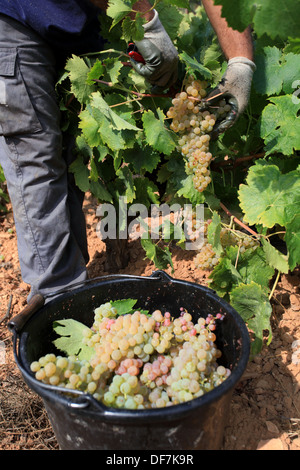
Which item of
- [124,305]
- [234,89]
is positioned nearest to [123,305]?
[124,305]

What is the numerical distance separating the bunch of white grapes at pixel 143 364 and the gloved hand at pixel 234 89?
3.00 ft

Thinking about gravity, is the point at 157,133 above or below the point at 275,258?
above

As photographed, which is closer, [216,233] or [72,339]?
[72,339]

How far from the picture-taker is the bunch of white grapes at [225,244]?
2.00 meters

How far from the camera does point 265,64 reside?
81.8 inches

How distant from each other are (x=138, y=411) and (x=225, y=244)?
1.10 m

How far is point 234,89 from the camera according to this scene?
1.88m

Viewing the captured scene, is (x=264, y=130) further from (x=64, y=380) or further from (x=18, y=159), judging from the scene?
(x=64, y=380)

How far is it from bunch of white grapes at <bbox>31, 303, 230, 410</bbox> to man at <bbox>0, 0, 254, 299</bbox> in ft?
2.31

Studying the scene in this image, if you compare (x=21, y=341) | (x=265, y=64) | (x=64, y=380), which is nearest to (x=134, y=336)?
(x=64, y=380)

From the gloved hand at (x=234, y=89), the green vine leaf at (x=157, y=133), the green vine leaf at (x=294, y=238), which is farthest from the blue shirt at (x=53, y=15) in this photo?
the green vine leaf at (x=294, y=238)

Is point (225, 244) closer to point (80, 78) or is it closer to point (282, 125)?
point (282, 125)

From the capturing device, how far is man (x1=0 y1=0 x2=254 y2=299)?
74.0 inches

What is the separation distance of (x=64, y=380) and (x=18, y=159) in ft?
3.98
